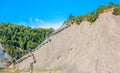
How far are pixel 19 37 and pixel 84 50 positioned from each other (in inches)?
2012

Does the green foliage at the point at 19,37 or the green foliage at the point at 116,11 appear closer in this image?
the green foliage at the point at 116,11

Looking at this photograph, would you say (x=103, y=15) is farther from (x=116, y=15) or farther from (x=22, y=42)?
(x=22, y=42)

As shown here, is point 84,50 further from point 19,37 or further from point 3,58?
point 19,37

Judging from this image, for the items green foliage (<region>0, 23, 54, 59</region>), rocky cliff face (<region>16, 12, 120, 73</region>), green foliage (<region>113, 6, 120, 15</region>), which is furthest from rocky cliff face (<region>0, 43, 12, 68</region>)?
green foliage (<region>113, 6, 120, 15</region>)

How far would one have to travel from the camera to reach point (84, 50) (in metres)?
60.0

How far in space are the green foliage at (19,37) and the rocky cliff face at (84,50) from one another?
2349cm

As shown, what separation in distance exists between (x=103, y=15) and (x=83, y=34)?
6539 millimetres

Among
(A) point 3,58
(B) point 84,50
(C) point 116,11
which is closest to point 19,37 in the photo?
(A) point 3,58

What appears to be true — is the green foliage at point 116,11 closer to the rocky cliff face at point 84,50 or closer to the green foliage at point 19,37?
the rocky cliff face at point 84,50

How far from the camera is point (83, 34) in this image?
69.1m

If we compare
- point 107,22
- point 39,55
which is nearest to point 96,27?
point 107,22

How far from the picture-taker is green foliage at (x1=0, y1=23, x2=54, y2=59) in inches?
4065

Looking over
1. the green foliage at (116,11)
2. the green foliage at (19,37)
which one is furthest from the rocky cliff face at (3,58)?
the green foliage at (116,11)

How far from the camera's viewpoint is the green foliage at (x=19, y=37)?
339 feet
